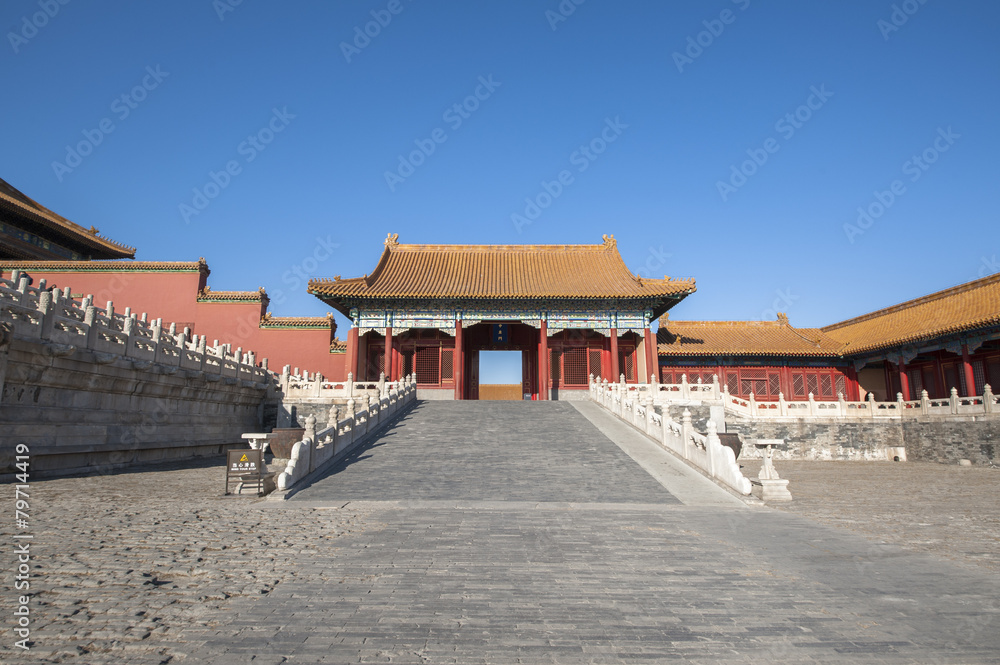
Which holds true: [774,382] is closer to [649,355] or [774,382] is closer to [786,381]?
[786,381]

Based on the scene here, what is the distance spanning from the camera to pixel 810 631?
365 centimetres

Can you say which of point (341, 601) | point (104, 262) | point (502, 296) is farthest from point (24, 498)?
point (104, 262)

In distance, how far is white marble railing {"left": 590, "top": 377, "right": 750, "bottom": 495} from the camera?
9.38 m

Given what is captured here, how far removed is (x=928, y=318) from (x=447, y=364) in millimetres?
19049

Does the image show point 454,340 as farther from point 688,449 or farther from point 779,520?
point 779,520

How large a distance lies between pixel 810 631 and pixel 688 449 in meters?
7.69

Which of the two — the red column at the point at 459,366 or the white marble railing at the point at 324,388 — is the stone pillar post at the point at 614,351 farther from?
the white marble railing at the point at 324,388

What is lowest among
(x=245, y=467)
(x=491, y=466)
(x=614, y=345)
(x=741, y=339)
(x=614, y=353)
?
(x=491, y=466)

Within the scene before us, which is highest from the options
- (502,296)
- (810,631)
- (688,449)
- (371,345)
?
(502,296)

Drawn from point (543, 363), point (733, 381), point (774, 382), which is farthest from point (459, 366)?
point (774, 382)

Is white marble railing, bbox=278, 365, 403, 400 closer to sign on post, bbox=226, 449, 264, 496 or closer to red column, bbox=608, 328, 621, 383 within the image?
sign on post, bbox=226, 449, 264, 496

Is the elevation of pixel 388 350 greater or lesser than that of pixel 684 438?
greater

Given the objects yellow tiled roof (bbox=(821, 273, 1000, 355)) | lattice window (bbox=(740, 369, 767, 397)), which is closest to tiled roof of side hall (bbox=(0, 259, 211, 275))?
lattice window (bbox=(740, 369, 767, 397))

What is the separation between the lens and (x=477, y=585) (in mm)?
4492
